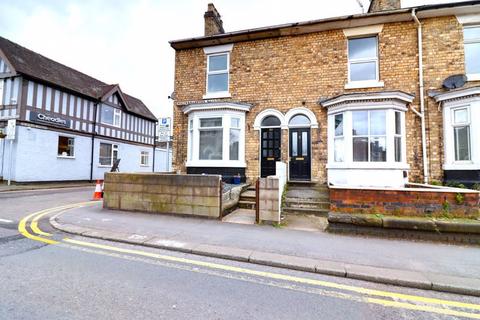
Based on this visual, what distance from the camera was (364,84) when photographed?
381 inches

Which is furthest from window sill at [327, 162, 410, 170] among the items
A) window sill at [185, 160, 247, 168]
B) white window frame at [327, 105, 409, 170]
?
window sill at [185, 160, 247, 168]

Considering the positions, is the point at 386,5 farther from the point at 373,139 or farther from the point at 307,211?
the point at 307,211

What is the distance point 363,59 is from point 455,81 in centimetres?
321

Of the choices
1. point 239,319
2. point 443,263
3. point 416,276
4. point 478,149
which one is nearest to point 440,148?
point 478,149

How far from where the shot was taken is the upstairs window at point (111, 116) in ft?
72.7

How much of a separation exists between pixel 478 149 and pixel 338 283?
8103 mm

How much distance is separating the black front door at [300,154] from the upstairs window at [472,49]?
6.10 metres

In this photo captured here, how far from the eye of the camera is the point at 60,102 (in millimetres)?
18188

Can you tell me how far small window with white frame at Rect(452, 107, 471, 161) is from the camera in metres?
8.36

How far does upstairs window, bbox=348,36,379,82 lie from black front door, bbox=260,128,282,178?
12.2 feet

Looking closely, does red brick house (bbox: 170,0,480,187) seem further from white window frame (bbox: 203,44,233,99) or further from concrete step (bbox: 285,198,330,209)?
concrete step (bbox: 285,198,330,209)

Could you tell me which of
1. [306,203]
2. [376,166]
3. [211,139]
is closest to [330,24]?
[376,166]

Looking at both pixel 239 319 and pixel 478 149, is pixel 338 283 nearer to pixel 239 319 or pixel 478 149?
pixel 239 319

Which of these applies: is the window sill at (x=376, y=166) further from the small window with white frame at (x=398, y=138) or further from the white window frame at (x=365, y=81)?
the white window frame at (x=365, y=81)
